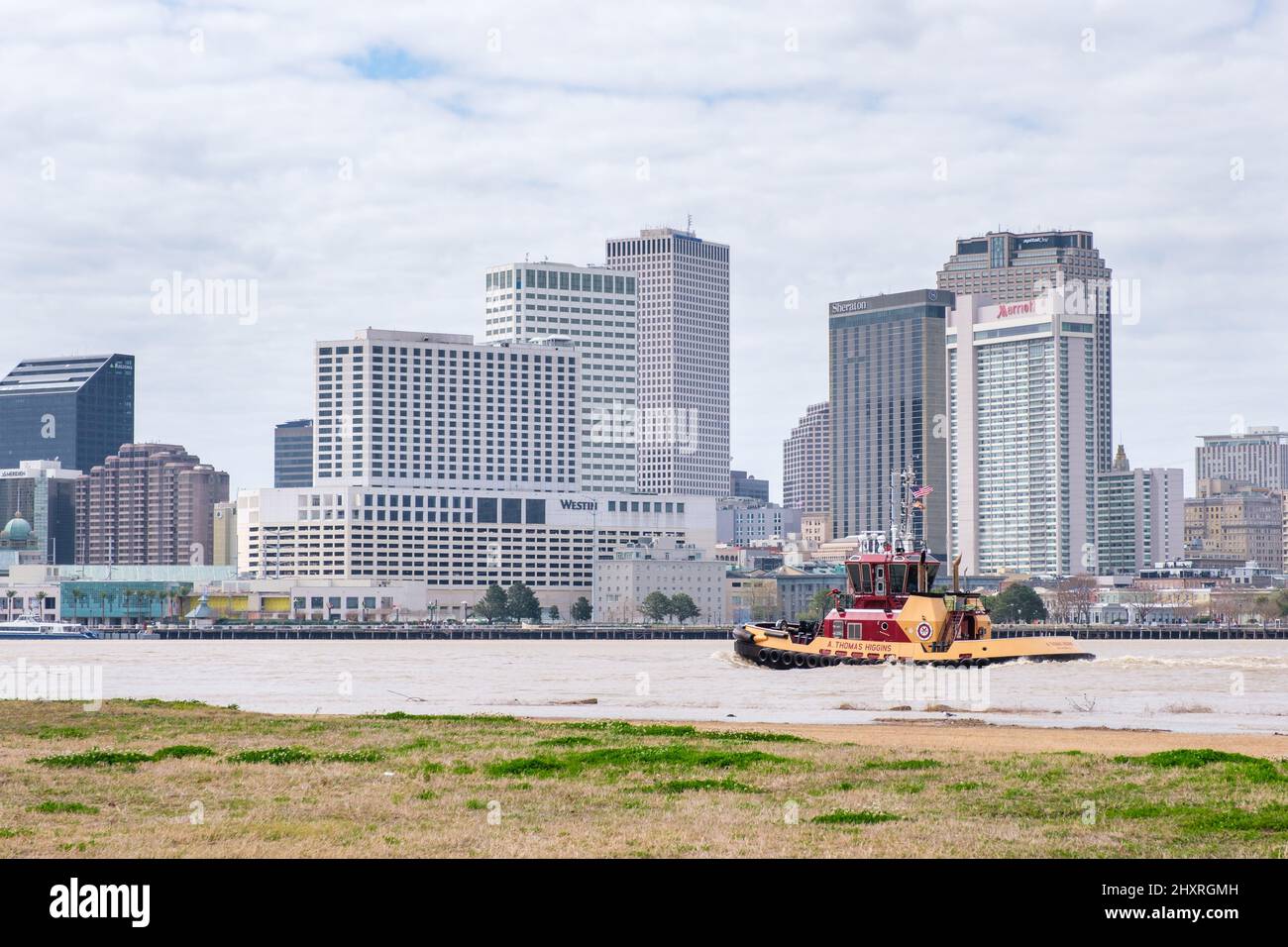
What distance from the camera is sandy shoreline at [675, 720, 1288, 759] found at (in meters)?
44.8

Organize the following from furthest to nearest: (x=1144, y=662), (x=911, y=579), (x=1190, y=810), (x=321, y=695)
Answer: (x=1144, y=662), (x=911, y=579), (x=321, y=695), (x=1190, y=810)

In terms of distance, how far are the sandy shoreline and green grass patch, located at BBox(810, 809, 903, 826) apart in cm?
1424

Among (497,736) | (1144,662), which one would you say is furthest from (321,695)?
(1144,662)

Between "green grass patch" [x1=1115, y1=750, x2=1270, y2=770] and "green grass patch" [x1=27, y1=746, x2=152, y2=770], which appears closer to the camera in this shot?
"green grass patch" [x1=27, y1=746, x2=152, y2=770]

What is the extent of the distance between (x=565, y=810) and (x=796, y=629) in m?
98.5

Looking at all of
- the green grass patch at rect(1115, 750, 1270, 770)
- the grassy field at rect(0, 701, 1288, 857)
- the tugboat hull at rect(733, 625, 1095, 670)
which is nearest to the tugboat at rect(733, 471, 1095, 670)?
the tugboat hull at rect(733, 625, 1095, 670)

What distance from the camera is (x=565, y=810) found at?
30.0 metres

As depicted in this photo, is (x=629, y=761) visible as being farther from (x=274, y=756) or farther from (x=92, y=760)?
(x=92, y=760)

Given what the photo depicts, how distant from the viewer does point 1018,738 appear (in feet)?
162

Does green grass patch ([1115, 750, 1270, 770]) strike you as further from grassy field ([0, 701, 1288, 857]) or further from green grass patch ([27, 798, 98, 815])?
green grass patch ([27, 798, 98, 815])

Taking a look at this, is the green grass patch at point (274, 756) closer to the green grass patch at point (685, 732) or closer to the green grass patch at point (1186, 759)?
the green grass patch at point (685, 732)
